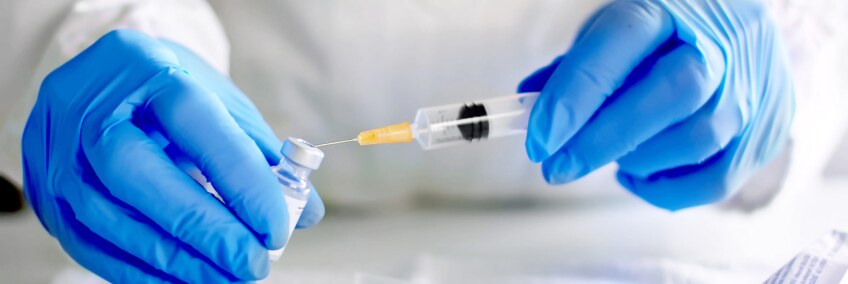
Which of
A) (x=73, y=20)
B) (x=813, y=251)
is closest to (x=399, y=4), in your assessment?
(x=73, y=20)

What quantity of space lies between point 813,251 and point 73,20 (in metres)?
0.99

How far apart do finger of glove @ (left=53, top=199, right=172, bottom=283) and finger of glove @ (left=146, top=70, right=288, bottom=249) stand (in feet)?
0.42

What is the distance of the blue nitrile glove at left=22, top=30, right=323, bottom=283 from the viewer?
78 cm

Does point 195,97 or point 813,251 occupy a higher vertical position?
point 195,97

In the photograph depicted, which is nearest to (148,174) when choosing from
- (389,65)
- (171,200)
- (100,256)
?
(171,200)

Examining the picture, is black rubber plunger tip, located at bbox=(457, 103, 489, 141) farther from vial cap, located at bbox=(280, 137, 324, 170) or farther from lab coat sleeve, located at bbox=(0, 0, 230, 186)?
lab coat sleeve, located at bbox=(0, 0, 230, 186)

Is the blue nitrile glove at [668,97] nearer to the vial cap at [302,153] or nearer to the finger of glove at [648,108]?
the finger of glove at [648,108]

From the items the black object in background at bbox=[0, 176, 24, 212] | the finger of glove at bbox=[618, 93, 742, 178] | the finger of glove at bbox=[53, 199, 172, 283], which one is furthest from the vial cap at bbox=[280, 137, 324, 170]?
the black object in background at bbox=[0, 176, 24, 212]

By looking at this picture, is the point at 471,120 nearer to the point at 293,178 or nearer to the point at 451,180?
the point at 293,178

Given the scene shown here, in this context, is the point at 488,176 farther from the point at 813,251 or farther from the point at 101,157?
the point at 101,157

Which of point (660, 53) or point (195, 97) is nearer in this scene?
point (195, 97)

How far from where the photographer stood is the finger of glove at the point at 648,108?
926mm

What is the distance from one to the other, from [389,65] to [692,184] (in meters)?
0.48

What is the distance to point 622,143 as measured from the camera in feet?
3.12
